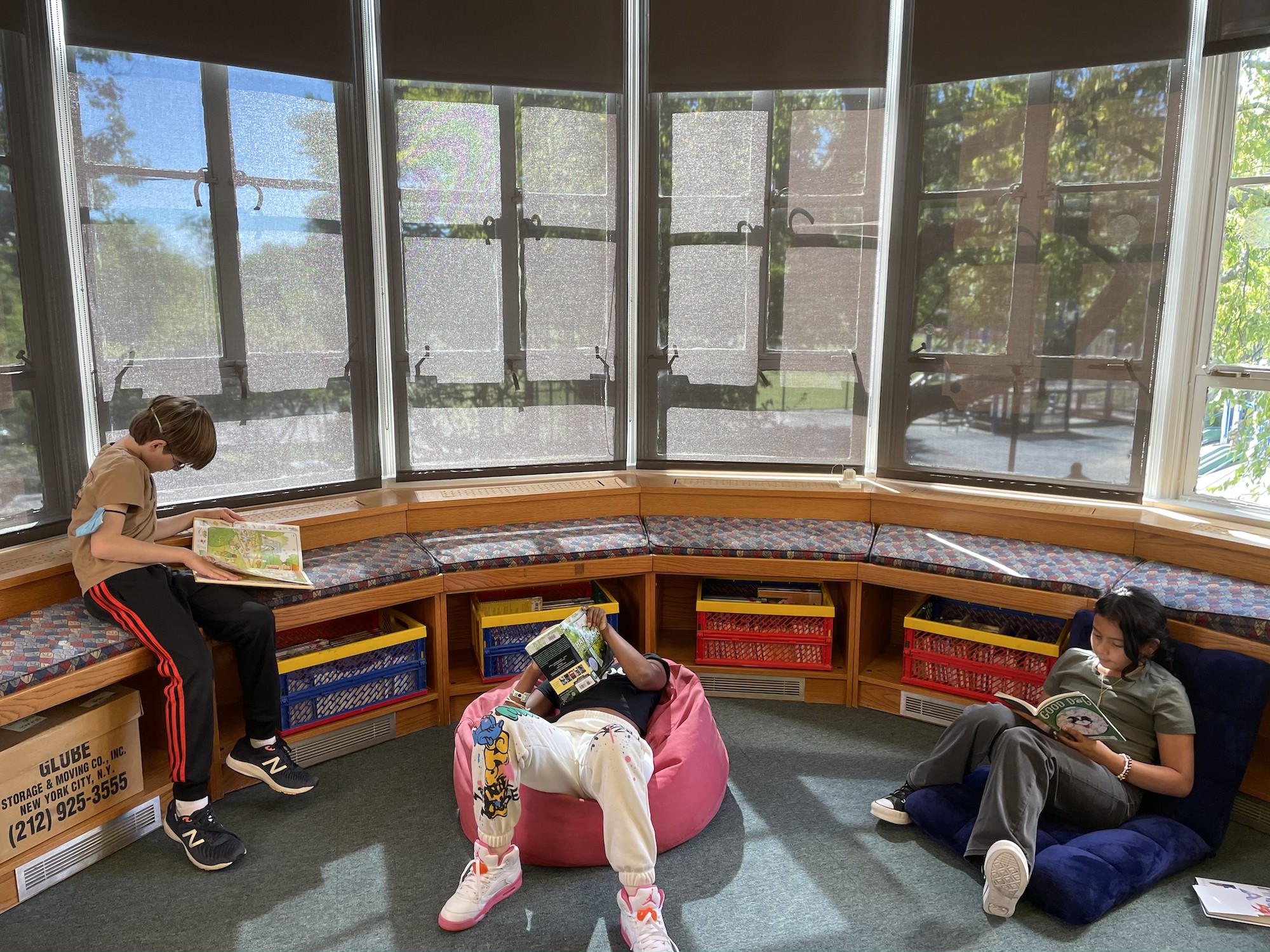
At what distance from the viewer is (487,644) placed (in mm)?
3410

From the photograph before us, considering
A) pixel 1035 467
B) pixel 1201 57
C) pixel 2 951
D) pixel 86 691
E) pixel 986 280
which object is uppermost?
pixel 1201 57

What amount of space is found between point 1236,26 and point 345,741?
3.88 meters

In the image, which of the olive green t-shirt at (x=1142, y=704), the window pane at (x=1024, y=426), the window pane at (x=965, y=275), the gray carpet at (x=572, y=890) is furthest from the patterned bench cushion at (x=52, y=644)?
the window pane at (x=965, y=275)

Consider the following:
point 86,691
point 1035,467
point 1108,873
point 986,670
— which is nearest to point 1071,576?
point 986,670

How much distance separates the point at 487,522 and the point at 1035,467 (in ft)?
7.22

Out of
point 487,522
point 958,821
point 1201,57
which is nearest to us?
point 958,821

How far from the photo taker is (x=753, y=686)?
11.7ft

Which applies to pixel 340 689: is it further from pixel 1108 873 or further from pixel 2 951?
pixel 1108 873

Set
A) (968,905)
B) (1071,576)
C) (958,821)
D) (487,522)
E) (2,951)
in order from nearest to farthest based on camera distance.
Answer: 1. (2,951)
2. (968,905)
3. (958,821)
4. (1071,576)
5. (487,522)

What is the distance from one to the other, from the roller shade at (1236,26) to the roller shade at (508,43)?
217cm

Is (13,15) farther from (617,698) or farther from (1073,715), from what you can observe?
(1073,715)

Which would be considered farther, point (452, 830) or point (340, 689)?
point (340, 689)

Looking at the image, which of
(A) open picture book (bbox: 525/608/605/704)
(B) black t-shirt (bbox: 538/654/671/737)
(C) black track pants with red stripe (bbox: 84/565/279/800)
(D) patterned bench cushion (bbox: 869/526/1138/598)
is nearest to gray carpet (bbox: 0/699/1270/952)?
(C) black track pants with red stripe (bbox: 84/565/279/800)

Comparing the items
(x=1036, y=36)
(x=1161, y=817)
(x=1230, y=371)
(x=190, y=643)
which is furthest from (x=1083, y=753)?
(x=1036, y=36)
